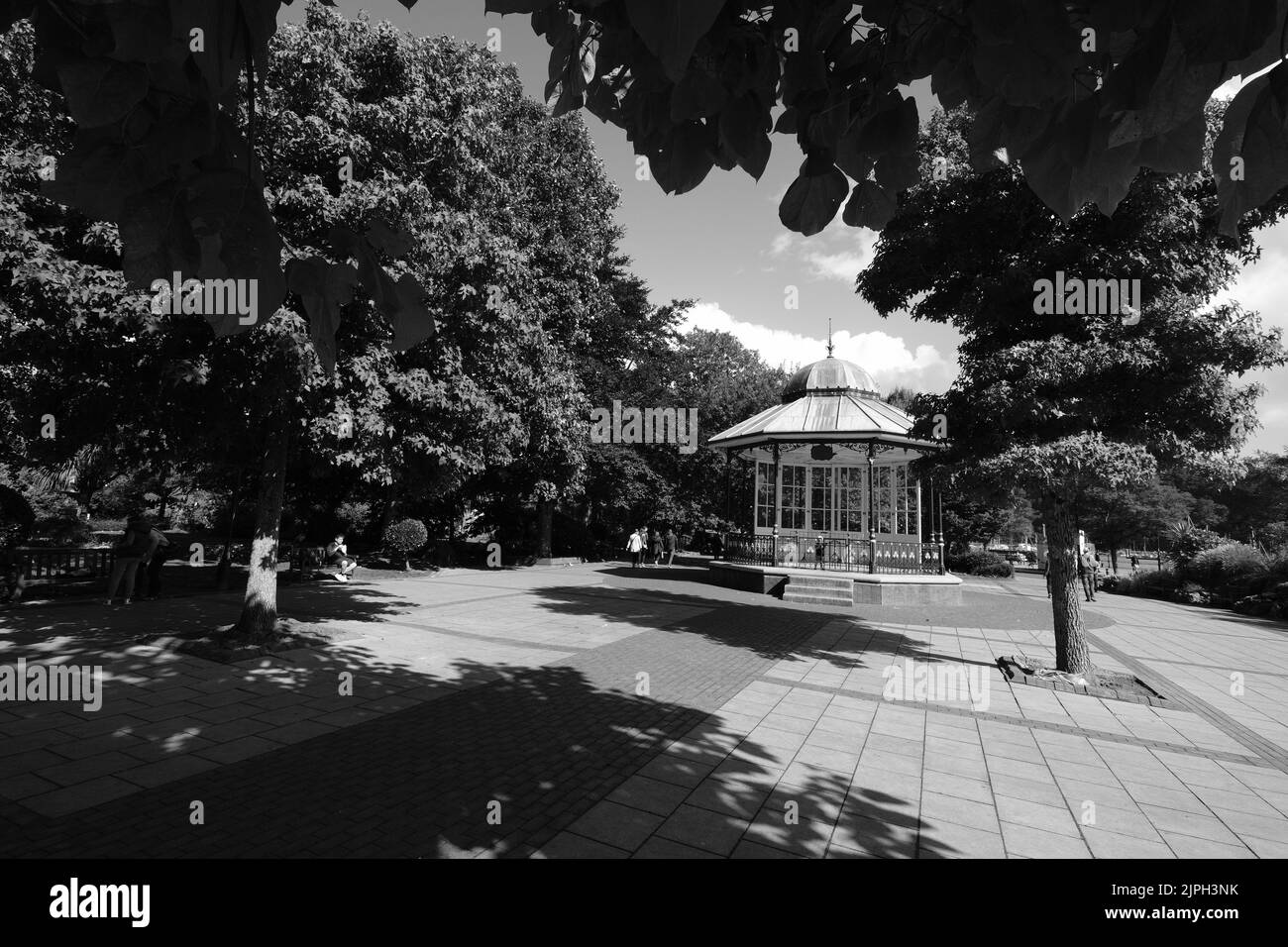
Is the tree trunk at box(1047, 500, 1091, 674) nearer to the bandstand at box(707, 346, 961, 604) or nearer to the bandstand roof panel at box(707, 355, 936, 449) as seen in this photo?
the bandstand at box(707, 346, 961, 604)

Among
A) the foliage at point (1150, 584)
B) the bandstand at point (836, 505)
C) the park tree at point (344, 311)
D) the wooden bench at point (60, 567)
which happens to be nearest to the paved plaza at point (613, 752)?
the wooden bench at point (60, 567)

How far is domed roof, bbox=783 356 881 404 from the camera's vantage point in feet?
70.6

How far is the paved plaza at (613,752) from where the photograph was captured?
3.87m

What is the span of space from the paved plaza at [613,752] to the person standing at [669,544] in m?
16.5

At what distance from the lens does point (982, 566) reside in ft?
97.2

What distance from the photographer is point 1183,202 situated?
744cm

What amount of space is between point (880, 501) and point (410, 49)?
19.1 metres

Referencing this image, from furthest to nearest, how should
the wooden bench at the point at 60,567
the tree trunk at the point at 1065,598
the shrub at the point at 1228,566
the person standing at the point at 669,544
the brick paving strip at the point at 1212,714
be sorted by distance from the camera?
the person standing at the point at 669,544 < the shrub at the point at 1228,566 < the wooden bench at the point at 60,567 < the tree trunk at the point at 1065,598 < the brick paving strip at the point at 1212,714

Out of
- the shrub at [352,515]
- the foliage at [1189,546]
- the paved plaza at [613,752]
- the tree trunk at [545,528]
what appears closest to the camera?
the paved plaza at [613,752]

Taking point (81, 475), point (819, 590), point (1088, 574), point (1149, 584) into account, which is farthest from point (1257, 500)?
point (81, 475)

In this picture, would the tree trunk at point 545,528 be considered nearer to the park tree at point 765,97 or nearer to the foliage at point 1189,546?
the foliage at point 1189,546

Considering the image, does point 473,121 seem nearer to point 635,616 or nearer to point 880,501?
point 635,616

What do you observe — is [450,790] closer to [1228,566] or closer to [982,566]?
[1228,566]
